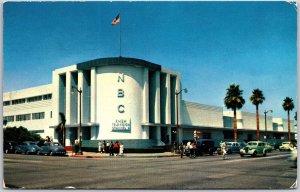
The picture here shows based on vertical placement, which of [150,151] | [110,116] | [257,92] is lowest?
[150,151]

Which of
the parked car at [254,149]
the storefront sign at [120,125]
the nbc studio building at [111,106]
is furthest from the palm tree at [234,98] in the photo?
the parked car at [254,149]

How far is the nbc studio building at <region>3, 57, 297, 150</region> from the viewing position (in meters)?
51.6

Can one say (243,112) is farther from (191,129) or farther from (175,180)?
(175,180)

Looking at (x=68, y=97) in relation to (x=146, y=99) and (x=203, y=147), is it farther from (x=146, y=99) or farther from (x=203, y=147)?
(x=203, y=147)

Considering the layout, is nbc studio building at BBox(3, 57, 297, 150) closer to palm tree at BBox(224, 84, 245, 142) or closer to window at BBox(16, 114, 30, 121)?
window at BBox(16, 114, 30, 121)

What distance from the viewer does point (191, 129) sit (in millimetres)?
66500

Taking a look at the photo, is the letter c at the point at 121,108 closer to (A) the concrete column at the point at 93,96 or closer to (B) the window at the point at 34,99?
(A) the concrete column at the point at 93,96

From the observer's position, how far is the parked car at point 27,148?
40312mm

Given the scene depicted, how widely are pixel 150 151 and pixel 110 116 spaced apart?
25.4ft

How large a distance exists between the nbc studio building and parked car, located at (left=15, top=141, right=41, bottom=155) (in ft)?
24.3

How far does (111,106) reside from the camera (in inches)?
2042

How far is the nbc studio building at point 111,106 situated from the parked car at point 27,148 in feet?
24.3

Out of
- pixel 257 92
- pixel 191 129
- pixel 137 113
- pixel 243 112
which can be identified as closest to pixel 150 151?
pixel 137 113

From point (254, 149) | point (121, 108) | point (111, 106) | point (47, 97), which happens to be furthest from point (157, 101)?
point (254, 149)
